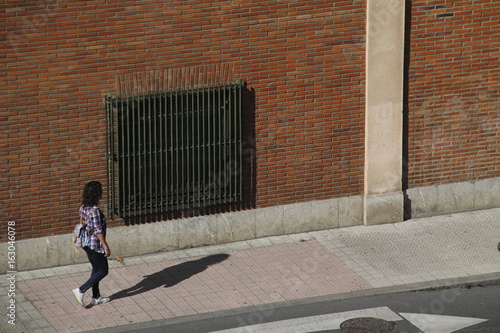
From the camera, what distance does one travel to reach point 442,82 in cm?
1555

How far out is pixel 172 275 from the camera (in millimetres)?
13852

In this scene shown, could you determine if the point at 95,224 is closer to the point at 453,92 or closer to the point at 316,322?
the point at 316,322

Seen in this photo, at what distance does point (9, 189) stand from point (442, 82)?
7.04 m

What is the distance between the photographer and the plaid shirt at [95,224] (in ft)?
41.0

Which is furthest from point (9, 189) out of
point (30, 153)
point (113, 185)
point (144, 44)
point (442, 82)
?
point (442, 82)

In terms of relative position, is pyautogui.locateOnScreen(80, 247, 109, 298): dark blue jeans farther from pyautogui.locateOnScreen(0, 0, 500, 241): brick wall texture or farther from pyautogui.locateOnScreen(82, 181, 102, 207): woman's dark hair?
pyautogui.locateOnScreen(0, 0, 500, 241): brick wall texture

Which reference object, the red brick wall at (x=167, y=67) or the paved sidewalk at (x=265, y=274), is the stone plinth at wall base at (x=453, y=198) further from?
the red brick wall at (x=167, y=67)

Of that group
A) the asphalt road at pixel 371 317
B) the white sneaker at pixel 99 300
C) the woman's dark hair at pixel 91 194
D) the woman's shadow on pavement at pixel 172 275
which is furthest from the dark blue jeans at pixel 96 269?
the asphalt road at pixel 371 317

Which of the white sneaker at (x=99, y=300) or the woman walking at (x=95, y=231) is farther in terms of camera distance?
the white sneaker at (x=99, y=300)

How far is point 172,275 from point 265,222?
78.2 inches

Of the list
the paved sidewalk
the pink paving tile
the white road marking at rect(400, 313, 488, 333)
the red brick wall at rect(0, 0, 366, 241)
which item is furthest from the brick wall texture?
the white road marking at rect(400, 313, 488, 333)

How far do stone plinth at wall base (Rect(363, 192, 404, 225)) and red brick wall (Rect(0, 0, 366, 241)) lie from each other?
33cm

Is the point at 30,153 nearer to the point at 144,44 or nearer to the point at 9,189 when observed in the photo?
the point at 9,189

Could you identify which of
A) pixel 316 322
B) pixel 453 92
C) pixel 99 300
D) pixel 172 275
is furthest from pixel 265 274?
pixel 453 92
